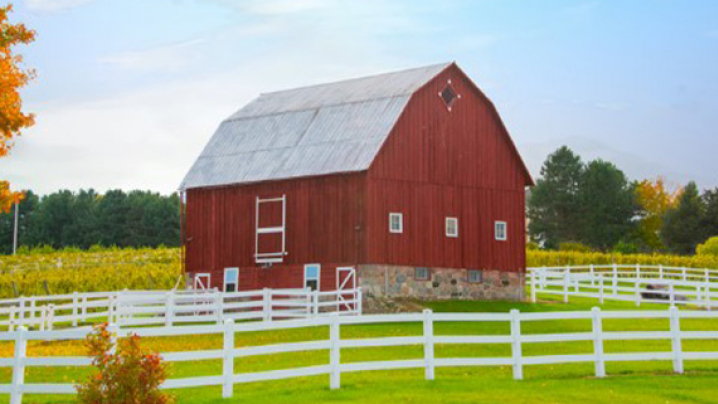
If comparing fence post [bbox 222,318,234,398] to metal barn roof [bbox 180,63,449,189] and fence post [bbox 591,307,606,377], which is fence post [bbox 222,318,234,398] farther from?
metal barn roof [bbox 180,63,449,189]

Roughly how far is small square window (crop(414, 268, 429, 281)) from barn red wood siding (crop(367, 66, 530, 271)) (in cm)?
25

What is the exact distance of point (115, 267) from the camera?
67.1 metres

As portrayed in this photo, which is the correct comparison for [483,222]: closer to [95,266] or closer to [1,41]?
[1,41]

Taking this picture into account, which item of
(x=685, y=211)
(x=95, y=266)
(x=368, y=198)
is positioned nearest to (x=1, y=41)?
(x=368, y=198)

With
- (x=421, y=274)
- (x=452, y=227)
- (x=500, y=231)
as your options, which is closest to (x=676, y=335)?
(x=421, y=274)

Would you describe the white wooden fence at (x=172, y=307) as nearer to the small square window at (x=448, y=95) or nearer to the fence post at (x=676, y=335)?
the small square window at (x=448, y=95)

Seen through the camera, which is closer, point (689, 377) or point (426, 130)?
point (689, 377)

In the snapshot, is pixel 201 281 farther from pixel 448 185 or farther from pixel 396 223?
pixel 448 185

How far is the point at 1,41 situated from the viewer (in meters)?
31.5

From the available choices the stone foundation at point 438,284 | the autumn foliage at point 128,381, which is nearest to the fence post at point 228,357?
the autumn foliage at point 128,381

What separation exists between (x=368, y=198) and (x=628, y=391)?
2114cm

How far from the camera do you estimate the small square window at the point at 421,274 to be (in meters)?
42.2

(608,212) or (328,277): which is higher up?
(608,212)

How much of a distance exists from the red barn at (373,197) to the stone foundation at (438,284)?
5 cm
